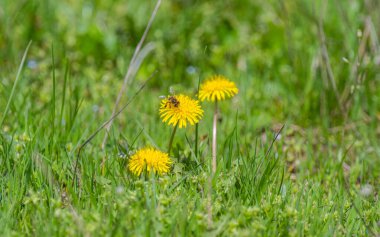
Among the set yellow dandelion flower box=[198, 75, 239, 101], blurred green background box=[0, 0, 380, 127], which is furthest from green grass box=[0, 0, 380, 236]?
yellow dandelion flower box=[198, 75, 239, 101]

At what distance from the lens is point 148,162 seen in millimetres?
2426

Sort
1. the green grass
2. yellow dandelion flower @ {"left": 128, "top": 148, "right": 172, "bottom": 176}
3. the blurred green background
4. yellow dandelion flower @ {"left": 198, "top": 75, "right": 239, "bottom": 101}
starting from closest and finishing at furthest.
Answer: the green grass, yellow dandelion flower @ {"left": 128, "top": 148, "right": 172, "bottom": 176}, yellow dandelion flower @ {"left": 198, "top": 75, "right": 239, "bottom": 101}, the blurred green background

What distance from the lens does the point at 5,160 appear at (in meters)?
2.58

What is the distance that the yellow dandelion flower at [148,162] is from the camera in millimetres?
2426

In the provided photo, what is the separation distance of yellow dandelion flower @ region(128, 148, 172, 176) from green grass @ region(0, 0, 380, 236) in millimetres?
54

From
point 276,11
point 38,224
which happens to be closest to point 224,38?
point 276,11

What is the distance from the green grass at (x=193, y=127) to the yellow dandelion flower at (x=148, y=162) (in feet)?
0.18

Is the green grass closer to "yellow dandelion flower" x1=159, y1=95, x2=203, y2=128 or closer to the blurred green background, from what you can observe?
the blurred green background

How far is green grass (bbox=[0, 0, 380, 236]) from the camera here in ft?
7.48

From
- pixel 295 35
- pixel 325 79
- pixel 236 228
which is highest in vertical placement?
pixel 295 35

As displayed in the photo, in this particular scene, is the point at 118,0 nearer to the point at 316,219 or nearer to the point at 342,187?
the point at 342,187

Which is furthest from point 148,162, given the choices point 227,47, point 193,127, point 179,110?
point 227,47

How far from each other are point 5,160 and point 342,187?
4.45 feet

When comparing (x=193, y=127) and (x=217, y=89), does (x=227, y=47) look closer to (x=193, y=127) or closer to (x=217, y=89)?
(x=193, y=127)
